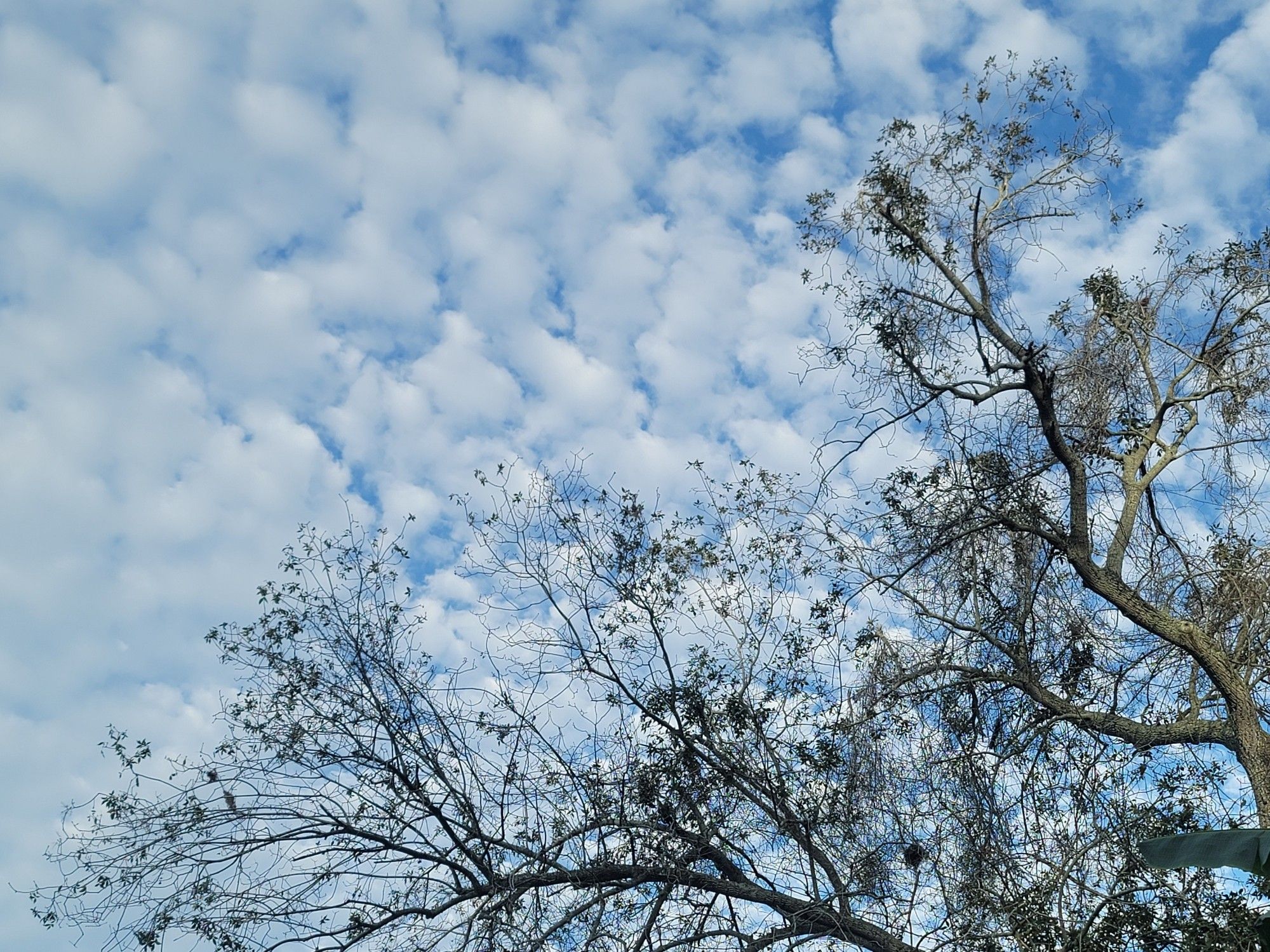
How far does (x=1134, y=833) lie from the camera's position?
7.98 metres

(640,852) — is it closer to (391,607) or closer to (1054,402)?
(391,607)

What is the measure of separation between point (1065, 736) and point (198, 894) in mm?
6537

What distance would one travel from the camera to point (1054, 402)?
9406mm

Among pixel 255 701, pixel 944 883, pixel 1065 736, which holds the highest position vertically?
pixel 255 701

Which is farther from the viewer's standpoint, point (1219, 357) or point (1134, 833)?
point (1219, 357)

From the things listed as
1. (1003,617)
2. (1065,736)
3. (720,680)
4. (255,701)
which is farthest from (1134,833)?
(255,701)

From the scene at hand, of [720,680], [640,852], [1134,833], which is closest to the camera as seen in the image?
[1134,833]

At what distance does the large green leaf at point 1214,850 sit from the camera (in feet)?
19.1

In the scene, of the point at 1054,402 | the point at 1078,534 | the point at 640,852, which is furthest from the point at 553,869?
the point at 1054,402

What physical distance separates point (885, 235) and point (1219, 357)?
2.88 m

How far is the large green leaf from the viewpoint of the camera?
229 inches

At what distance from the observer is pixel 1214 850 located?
5988mm

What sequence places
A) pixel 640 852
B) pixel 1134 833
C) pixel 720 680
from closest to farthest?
pixel 1134 833, pixel 640 852, pixel 720 680

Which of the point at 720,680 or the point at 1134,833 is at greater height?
the point at 720,680
